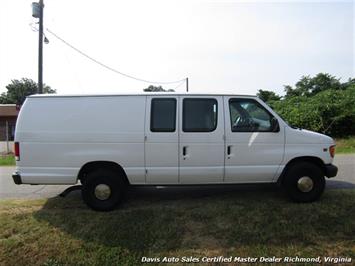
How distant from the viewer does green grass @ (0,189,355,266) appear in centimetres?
421

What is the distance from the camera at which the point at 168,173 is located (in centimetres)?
546

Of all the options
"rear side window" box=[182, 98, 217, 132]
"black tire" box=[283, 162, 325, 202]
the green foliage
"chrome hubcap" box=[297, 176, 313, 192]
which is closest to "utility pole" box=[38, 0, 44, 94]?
"rear side window" box=[182, 98, 217, 132]

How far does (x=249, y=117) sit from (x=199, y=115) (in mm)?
889

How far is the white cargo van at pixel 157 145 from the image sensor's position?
17.7ft

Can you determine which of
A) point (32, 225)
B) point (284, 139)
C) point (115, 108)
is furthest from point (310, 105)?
point (32, 225)

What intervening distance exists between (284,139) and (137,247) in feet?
9.95

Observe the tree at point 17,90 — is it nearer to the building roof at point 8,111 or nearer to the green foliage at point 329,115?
the building roof at point 8,111

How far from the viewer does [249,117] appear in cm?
562

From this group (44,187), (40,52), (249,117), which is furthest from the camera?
(40,52)

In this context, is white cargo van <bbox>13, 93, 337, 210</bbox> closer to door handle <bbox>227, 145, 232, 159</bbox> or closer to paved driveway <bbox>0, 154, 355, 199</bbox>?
door handle <bbox>227, 145, 232, 159</bbox>

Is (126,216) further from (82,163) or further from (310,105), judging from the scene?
(310,105)

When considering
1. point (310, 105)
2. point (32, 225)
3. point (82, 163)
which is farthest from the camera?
point (310, 105)

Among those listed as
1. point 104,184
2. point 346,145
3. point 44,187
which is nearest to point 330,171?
point 104,184

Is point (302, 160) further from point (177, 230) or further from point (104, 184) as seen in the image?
point (104, 184)
